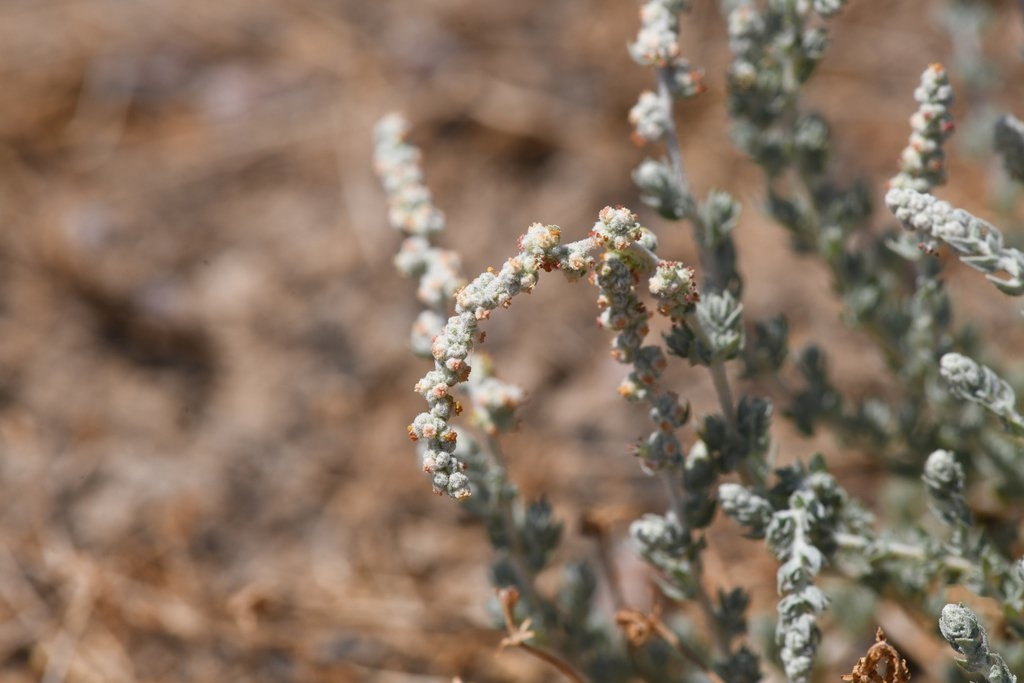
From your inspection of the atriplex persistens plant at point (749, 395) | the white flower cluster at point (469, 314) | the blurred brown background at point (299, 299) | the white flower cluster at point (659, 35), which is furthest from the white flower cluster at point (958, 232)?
the blurred brown background at point (299, 299)

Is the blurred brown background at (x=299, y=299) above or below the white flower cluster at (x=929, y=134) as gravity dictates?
above

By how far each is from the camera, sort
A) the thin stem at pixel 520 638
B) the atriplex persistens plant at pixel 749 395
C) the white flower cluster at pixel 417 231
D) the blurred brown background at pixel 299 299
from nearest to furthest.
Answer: the atriplex persistens plant at pixel 749 395, the thin stem at pixel 520 638, the white flower cluster at pixel 417 231, the blurred brown background at pixel 299 299

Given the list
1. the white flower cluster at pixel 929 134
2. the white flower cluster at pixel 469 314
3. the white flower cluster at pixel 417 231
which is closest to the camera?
the white flower cluster at pixel 469 314

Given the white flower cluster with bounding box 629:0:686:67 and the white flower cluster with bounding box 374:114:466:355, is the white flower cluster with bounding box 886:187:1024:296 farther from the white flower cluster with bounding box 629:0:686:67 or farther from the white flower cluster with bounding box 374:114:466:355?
the white flower cluster with bounding box 374:114:466:355

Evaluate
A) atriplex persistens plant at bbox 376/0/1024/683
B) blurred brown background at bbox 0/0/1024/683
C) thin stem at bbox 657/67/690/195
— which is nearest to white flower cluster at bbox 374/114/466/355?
atriplex persistens plant at bbox 376/0/1024/683

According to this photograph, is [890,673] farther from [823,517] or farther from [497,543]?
[497,543]

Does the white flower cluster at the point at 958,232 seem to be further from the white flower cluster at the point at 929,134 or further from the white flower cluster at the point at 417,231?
the white flower cluster at the point at 417,231

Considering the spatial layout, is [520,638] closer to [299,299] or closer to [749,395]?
[749,395]
